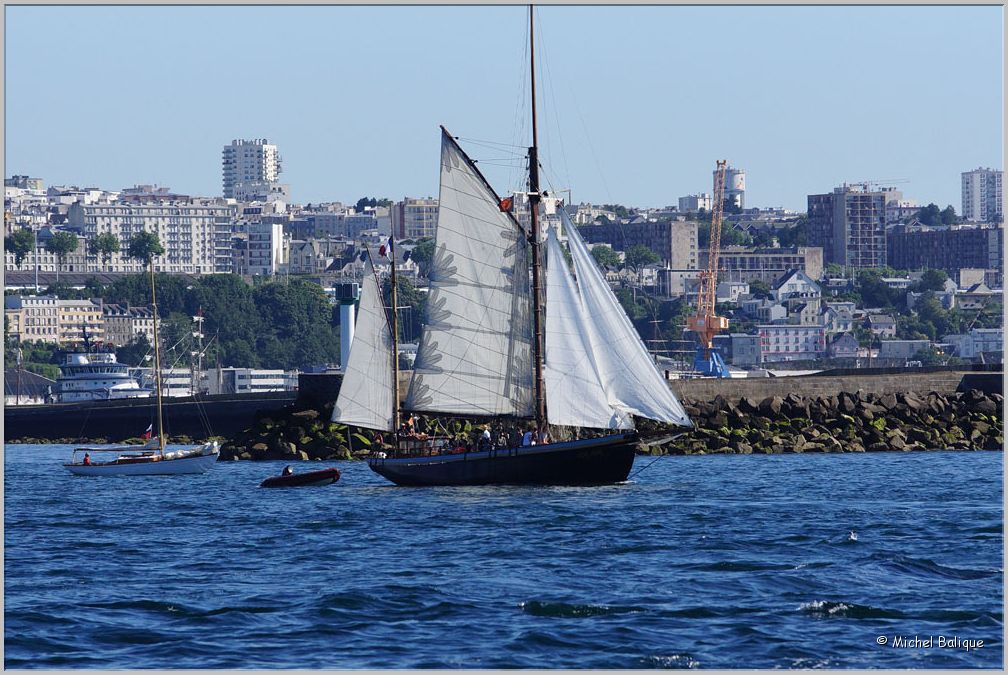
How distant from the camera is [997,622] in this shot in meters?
27.2

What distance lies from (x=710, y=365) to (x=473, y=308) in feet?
328

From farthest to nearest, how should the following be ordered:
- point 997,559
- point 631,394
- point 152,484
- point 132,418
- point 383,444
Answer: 1. point 132,418
2. point 383,444
3. point 152,484
4. point 631,394
5. point 997,559

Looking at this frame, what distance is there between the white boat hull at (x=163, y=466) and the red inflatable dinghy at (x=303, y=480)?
11626 mm

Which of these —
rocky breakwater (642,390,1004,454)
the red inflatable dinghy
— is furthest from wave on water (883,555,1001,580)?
rocky breakwater (642,390,1004,454)

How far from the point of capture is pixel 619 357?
47.6 metres

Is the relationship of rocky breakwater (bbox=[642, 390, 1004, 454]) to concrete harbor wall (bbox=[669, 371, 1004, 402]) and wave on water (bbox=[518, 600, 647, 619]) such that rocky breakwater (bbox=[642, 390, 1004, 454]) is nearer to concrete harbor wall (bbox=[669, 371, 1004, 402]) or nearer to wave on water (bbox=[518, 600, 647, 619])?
concrete harbor wall (bbox=[669, 371, 1004, 402])

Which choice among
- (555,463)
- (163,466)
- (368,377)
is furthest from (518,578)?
(163,466)

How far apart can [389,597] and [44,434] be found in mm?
83750

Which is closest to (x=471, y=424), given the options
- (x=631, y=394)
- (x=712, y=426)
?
(x=712, y=426)

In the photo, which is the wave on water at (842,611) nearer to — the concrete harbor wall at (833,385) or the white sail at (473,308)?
the white sail at (473,308)

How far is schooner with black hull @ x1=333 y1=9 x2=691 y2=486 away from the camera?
47.8 m

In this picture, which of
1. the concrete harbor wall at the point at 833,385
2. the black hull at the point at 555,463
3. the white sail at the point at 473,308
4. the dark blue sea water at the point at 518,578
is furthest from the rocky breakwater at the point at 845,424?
the white sail at the point at 473,308

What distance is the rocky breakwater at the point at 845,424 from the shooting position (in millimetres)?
69375

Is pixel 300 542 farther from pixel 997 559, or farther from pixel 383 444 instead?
pixel 383 444
